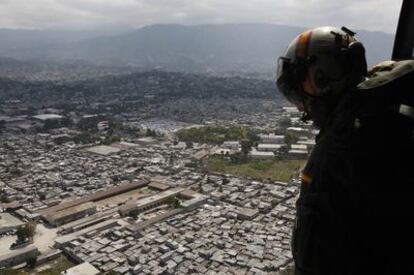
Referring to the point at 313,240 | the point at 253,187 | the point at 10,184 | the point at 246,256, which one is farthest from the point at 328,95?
the point at 10,184

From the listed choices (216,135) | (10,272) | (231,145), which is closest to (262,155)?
(231,145)

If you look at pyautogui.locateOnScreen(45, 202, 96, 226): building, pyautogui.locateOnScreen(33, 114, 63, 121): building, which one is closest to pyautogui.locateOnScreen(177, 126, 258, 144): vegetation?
pyautogui.locateOnScreen(45, 202, 96, 226): building

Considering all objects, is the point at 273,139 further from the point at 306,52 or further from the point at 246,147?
the point at 306,52

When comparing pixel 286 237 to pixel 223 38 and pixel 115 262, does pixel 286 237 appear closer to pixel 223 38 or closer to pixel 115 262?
pixel 115 262

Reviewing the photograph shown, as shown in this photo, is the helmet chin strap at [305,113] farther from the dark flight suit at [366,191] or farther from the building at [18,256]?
the building at [18,256]

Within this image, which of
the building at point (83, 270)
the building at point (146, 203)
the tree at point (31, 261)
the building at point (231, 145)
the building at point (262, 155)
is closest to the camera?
the building at point (83, 270)

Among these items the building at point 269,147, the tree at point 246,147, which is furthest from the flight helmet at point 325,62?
the building at point 269,147

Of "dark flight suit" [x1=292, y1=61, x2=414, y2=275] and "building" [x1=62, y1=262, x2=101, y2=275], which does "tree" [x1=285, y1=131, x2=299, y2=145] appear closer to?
"building" [x1=62, y1=262, x2=101, y2=275]
